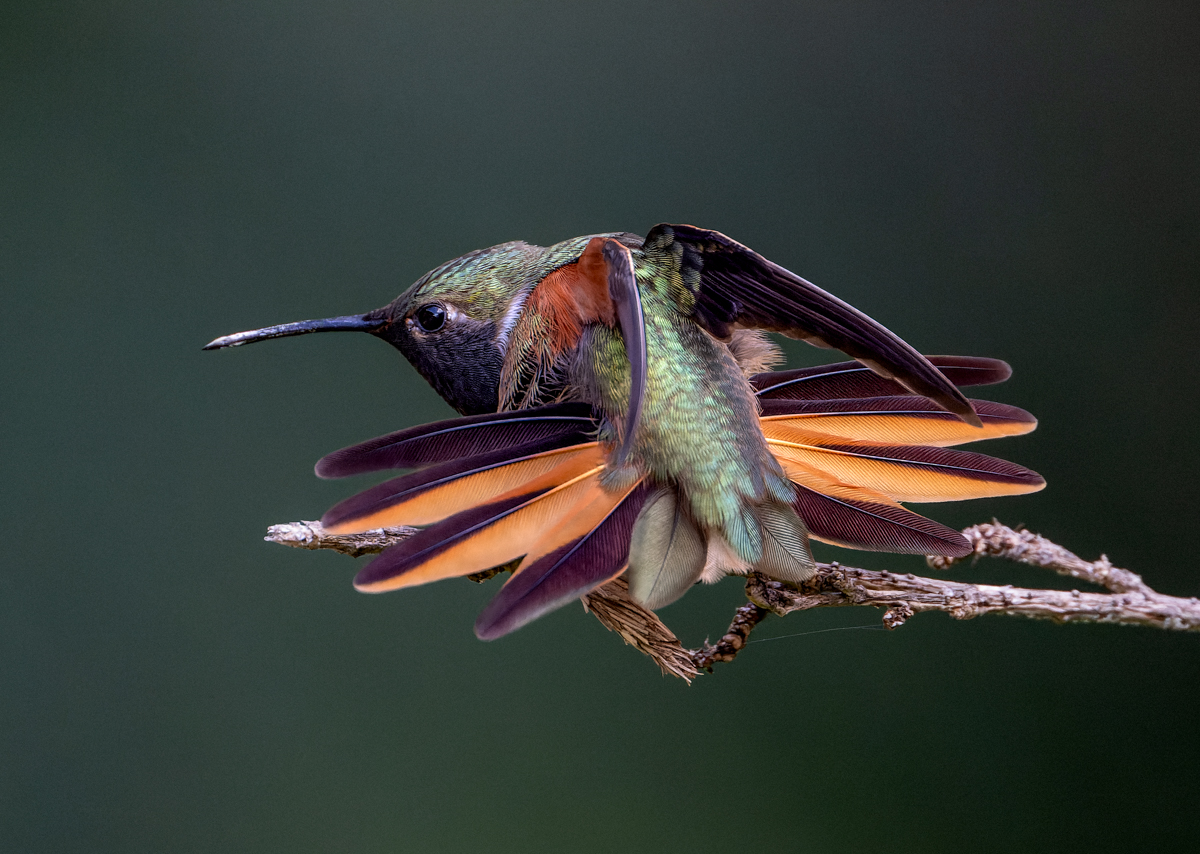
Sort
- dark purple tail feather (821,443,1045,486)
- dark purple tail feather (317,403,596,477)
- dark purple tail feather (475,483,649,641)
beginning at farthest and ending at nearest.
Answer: dark purple tail feather (821,443,1045,486) → dark purple tail feather (317,403,596,477) → dark purple tail feather (475,483,649,641)

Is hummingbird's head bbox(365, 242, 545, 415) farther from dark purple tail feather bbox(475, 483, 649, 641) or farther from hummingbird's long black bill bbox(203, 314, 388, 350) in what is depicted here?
dark purple tail feather bbox(475, 483, 649, 641)

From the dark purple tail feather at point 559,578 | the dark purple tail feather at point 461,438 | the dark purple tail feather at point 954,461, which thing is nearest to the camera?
the dark purple tail feather at point 559,578

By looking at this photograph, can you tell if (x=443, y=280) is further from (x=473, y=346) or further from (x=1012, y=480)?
(x=1012, y=480)

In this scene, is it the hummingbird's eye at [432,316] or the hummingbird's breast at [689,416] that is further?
the hummingbird's eye at [432,316]

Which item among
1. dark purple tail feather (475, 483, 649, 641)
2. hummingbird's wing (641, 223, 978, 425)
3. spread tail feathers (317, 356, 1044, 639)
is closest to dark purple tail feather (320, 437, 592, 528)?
spread tail feathers (317, 356, 1044, 639)

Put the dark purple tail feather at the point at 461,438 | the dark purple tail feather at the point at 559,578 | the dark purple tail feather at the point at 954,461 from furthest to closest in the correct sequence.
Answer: the dark purple tail feather at the point at 954,461 → the dark purple tail feather at the point at 461,438 → the dark purple tail feather at the point at 559,578

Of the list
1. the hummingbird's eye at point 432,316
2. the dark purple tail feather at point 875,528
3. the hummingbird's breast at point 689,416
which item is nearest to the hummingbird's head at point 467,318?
the hummingbird's eye at point 432,316

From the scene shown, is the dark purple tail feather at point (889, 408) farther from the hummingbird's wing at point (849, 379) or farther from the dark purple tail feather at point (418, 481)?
the dark purple tail feather at point (418, 481)

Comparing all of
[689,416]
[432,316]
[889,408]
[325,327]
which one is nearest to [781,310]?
[689,416]
